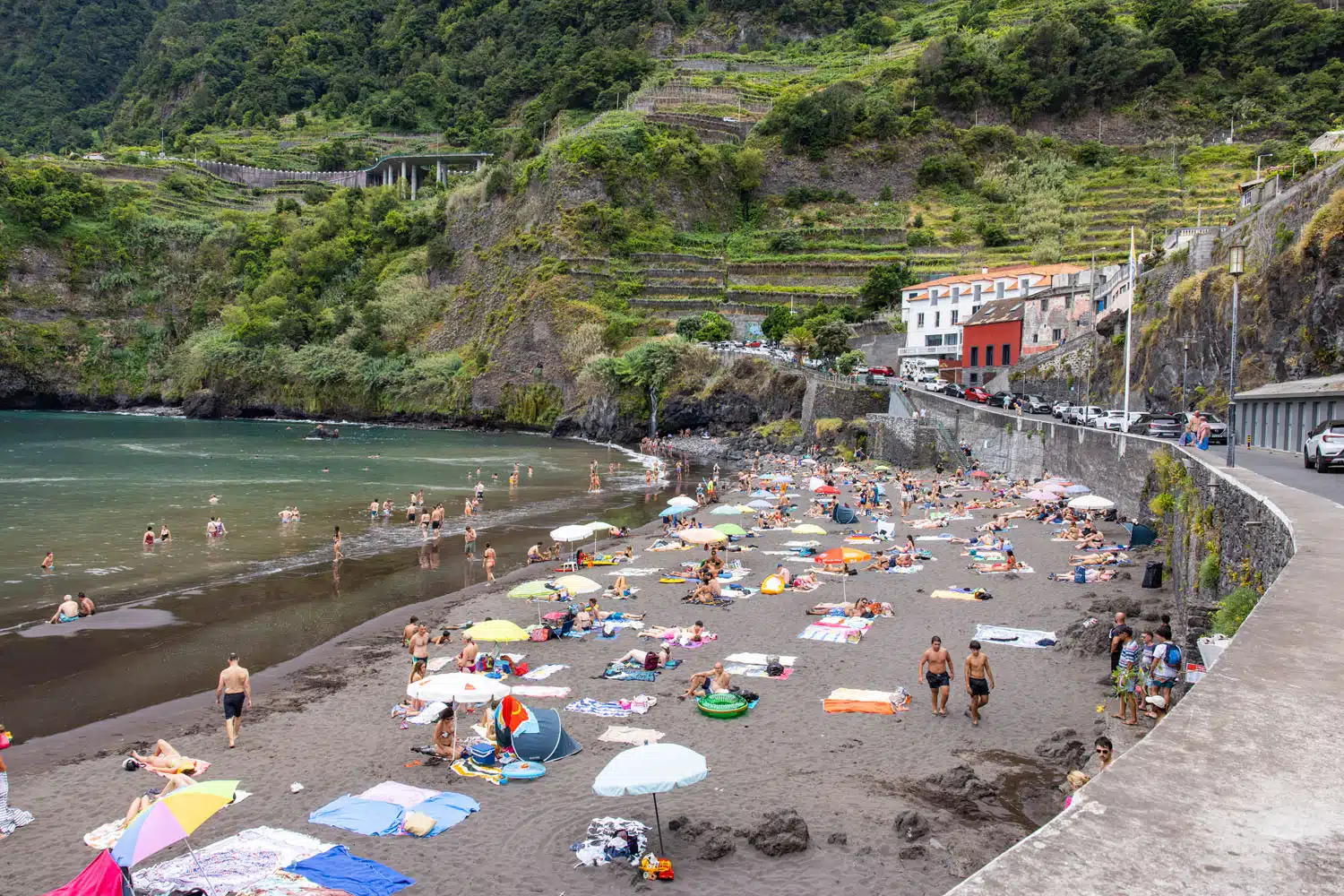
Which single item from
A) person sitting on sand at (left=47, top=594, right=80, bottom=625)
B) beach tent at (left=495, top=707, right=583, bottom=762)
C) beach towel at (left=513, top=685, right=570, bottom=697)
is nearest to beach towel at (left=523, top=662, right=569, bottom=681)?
beach towel at (left=513, top=685, right=570, bottom=697)

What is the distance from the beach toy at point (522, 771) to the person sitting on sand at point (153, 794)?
340 cm

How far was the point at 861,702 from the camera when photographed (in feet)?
42.5

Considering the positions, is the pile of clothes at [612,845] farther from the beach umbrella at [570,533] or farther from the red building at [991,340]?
the red building at [991,340]

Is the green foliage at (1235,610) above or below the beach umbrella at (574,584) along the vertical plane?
above

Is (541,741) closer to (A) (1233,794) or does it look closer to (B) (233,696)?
(B) (233,696)

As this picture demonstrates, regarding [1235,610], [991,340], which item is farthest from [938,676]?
[991,340]

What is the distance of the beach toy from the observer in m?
11.0

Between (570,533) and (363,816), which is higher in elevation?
(570,533)

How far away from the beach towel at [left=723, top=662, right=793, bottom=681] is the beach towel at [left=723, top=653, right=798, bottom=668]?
0.47 feet

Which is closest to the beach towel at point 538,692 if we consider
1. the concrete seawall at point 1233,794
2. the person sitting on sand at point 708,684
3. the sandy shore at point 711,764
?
the sandy shore at point 711,764

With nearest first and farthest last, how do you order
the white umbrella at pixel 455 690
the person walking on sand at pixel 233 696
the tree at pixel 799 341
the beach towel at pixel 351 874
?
1. the beach towel at pixel 351 874
2. the white umbrella at pixel 455 690
3. the person walking on sand at pixel 233 696
4. the tree at pixel 799 341

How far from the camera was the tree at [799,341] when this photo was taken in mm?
55781

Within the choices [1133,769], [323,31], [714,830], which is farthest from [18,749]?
[323,31]

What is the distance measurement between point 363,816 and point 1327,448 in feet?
57.0
